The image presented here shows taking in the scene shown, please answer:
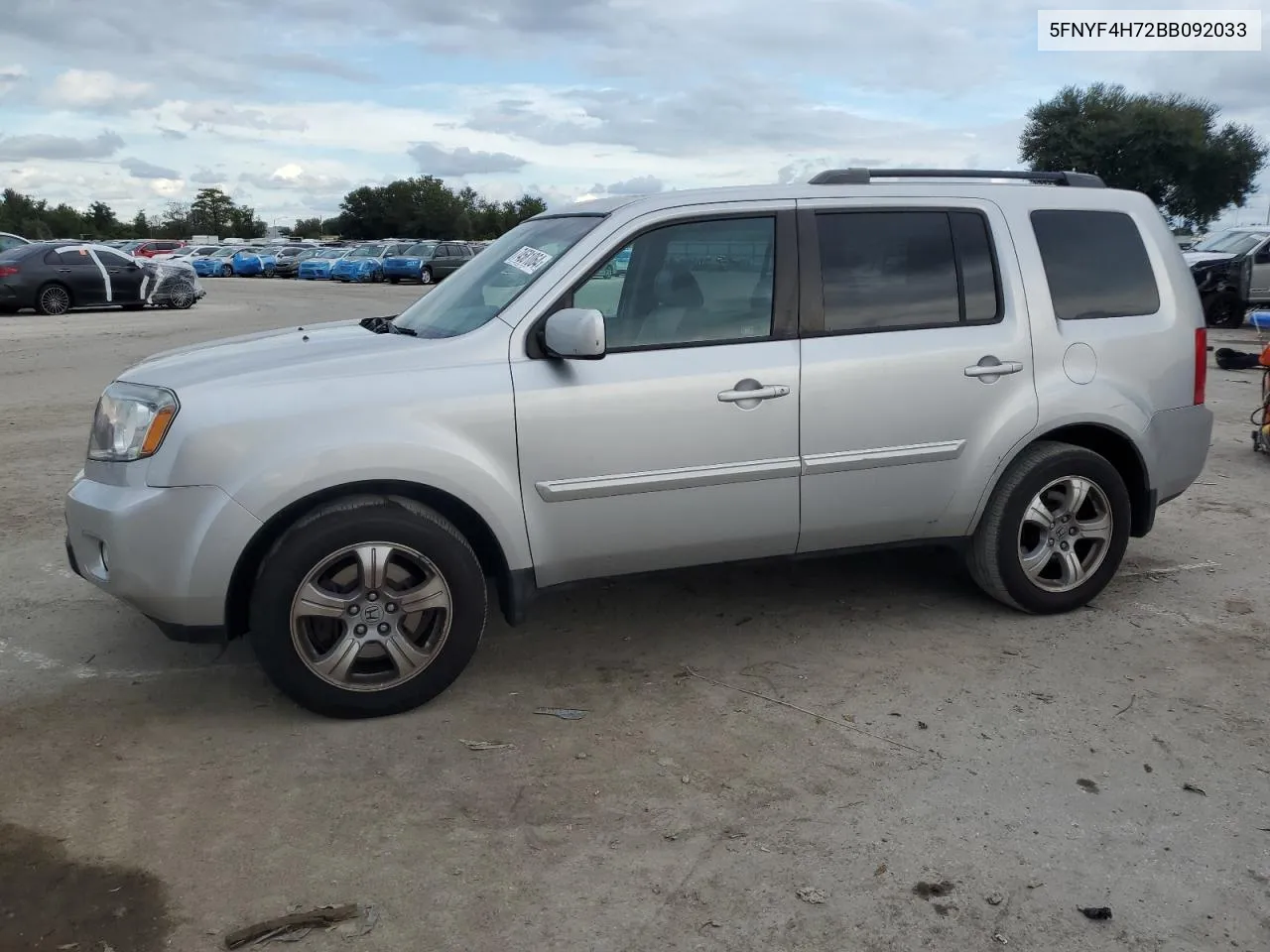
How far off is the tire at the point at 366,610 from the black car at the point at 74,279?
19.8 m

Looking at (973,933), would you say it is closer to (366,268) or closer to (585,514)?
(585,514)

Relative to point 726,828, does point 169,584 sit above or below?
above

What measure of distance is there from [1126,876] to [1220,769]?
811 mm

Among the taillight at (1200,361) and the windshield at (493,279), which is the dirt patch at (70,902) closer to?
the windshield at (493,279)

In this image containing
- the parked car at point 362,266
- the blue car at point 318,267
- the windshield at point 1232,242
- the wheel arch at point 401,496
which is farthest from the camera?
the blue car at point 318,267

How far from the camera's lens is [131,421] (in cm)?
384

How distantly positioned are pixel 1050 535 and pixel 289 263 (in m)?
50.8

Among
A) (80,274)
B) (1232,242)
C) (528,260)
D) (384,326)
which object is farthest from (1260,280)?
(80,274)

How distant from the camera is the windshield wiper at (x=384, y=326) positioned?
4539 millimetres

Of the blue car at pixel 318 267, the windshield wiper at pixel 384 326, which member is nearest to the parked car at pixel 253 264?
the blue car at pixel 318 267

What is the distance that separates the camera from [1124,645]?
181 inches

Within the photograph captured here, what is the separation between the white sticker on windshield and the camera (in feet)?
14.0

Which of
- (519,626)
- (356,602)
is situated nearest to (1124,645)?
(519,626)

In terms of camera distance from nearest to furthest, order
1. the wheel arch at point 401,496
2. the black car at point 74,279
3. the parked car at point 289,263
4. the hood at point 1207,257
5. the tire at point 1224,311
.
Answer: the wheel arch at point 401,496
the tire at point 1224,311
the hood at point 1207,257
the black car at point 74,279
the parked car at point 289,263
